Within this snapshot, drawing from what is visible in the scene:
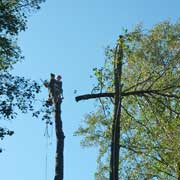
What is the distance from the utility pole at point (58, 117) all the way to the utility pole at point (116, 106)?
25.4 inches

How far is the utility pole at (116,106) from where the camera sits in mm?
17775

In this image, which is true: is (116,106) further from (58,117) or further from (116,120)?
(58,117)

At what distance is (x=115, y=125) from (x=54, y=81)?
2107mm

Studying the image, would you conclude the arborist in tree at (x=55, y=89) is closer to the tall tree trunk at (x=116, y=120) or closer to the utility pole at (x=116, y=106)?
the utility pole at (x=116, y=106)

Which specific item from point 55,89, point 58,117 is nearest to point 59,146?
point 58,117

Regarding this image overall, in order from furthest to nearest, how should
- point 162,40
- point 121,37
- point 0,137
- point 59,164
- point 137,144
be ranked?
point 162,40 < point 137,144 < point 0,137 < point 121,37 < point 59,164

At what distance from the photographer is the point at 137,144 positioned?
3002 cm

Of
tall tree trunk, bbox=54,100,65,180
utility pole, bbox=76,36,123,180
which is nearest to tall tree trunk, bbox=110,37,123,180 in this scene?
utility pole, bbox=76,36,123,180

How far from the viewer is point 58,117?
60.2 feet

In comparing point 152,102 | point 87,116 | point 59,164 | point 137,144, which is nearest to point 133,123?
point 137,144

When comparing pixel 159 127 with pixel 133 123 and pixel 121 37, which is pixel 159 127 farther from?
pixel 121 37

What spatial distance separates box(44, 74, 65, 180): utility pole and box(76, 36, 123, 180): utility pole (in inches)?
25.4

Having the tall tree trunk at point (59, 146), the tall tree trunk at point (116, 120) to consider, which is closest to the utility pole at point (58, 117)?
the tall tree trunk at point (59, 146)

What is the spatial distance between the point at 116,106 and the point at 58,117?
64.1 inches
